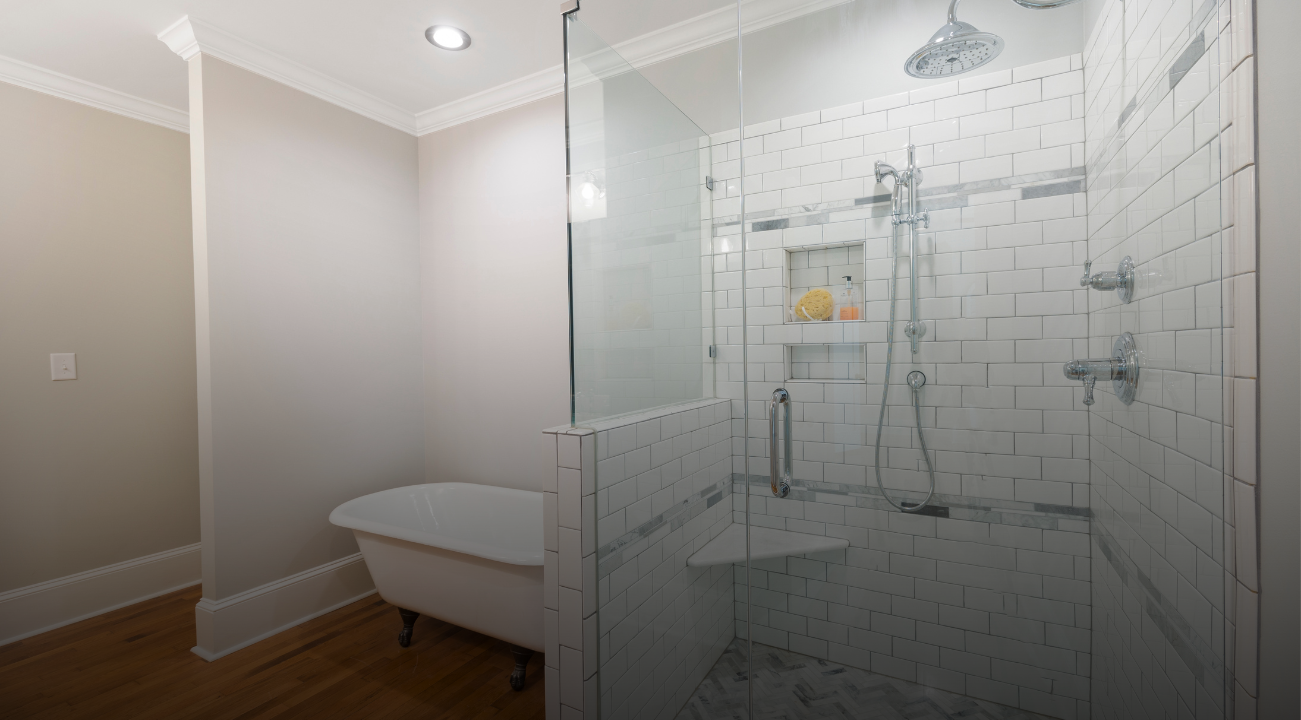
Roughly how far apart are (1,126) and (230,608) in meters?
2.50

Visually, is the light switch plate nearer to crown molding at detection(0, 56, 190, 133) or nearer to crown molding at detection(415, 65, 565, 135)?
crown molding at detection(0, 56, 190, 133)

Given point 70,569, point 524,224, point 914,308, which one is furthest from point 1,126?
point 914,308

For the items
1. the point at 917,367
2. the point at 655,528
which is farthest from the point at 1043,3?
the point at 655,528

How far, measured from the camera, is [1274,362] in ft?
2.79

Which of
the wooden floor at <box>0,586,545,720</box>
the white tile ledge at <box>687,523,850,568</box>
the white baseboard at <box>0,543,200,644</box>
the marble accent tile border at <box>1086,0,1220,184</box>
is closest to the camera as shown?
the marble accent tile border at <box>1086,0,1220,184</box>

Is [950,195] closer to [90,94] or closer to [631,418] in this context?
[631,418]

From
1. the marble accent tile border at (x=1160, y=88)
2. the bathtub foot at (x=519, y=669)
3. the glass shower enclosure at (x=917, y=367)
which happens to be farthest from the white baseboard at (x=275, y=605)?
the marble accent tile border at (x=1160, y=88)

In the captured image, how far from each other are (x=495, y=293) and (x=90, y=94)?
2243 millimetres

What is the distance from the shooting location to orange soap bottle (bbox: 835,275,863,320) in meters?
1.40

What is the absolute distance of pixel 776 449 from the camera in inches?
62.4

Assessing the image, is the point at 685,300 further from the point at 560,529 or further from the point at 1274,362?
the point at 1274,362

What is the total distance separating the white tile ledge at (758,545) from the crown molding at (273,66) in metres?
3.01

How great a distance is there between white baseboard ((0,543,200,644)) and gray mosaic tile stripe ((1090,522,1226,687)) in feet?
13.9

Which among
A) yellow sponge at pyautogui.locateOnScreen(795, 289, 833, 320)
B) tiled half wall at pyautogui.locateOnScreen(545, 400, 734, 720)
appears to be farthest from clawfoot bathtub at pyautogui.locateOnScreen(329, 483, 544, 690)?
yellow sponge at pyautogui.locateOnScreen(795, 289, 833, 320)
